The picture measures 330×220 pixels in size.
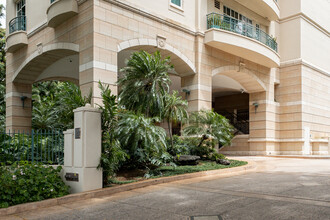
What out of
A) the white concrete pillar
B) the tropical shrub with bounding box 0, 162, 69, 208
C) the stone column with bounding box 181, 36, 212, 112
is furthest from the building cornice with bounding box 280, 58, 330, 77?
the tropical shrub with bounding box 0, 162, 69, 208

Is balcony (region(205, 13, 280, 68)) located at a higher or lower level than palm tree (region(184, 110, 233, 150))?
higher

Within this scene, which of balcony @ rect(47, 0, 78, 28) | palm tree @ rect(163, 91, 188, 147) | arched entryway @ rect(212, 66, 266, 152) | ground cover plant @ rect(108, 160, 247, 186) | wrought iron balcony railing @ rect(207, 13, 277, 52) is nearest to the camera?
ground cover plant @ rect(108, 160, 247, 186)

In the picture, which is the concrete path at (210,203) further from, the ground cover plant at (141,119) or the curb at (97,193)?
the ground cover plant at (141,119)

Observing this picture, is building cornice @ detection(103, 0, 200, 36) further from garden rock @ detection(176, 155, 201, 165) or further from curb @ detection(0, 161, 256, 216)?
curb @ detection(0, 161, 256, 216)

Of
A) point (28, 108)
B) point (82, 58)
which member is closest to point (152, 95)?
point (82, 58)

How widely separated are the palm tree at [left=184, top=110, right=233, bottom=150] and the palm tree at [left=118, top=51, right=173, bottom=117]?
3037 mm

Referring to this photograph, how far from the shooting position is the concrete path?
6066 mm

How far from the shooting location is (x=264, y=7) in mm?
22234

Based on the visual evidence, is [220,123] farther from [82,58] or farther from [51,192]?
[51,192]

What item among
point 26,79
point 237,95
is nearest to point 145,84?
point 26,79

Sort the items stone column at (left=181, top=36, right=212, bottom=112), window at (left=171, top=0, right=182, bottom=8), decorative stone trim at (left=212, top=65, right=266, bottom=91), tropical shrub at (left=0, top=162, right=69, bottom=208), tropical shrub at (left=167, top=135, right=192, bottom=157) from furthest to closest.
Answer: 1. decorative stone trim at (left=212, top=65, right=266, bottom=91)
2. stone column at (left=181, top=36, right=212, bottom=112)
3. window at (left=171, top=0, right=182, bottom=8)
4. tropical shrub at (left=167, top=135, right=192, bottom=157)
5. tropical shrub at (left=0, top=162, right=69, bottom=208)

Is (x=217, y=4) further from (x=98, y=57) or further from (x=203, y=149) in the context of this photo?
(x=203, y=149)

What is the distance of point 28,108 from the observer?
19781mm

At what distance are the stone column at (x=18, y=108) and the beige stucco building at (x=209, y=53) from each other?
57 mm
